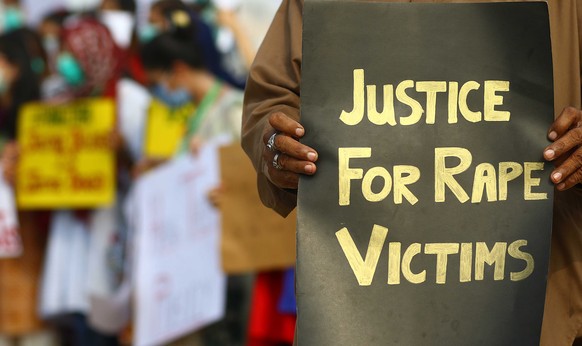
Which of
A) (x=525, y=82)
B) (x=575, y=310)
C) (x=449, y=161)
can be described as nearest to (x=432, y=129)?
(x=449, y=161)

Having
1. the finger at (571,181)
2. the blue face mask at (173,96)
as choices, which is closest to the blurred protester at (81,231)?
the blue face mask at (173,96)

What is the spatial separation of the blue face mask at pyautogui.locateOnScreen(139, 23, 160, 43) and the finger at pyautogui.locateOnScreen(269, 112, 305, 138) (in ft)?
11.7

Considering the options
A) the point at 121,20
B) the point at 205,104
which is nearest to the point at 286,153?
the point at 205,104

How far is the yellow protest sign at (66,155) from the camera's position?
6.04 meters

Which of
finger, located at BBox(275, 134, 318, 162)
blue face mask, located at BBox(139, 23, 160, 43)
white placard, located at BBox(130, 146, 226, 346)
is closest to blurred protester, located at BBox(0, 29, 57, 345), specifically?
blue face mask, located at BBox(139, 23, 160, 43)

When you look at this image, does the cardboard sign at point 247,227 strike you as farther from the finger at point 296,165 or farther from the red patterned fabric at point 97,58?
the finger at point 296,165

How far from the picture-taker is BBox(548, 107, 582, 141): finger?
6.70 feet

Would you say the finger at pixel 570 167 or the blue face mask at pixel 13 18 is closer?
the finger at pixel 570 167

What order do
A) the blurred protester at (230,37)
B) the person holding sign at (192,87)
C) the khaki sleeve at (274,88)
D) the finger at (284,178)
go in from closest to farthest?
the finger at (284,178)
the khaki sleeve at (274,88)
the person holding sign at (192,87)
the blurred protester at (230,37)

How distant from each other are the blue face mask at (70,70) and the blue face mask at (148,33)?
0.44m

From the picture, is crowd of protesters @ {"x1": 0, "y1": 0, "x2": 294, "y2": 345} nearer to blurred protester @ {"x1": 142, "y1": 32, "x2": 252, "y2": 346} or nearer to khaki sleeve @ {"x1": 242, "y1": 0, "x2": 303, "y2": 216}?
blurred protester @ {"x1": 142, "y1": 32, "x2": 252, "y2": 346}

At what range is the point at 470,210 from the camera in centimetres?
209

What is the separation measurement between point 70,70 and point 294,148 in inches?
173

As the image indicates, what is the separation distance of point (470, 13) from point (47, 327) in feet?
16.1
